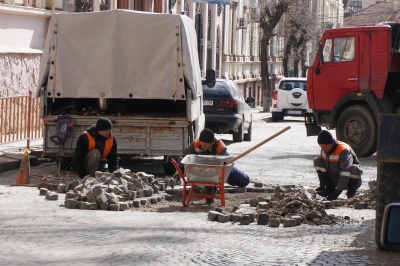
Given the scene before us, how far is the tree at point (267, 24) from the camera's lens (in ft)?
168

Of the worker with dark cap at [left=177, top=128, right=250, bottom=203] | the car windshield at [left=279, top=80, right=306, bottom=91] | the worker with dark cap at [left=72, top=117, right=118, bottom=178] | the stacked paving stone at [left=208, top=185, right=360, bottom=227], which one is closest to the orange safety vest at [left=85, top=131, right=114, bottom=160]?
the worker with dark cap at [left=72, top=117, right=118, bottom=178]

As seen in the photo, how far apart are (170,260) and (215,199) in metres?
5.05

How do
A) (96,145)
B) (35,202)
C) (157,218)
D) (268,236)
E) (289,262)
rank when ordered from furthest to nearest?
(96,145) < (35,202) < (157,218) < (268,236) < (289,262)

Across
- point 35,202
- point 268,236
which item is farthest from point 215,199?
point 268,236

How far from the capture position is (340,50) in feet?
75.6

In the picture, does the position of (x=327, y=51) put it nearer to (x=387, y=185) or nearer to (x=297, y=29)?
(x=387, y=185)

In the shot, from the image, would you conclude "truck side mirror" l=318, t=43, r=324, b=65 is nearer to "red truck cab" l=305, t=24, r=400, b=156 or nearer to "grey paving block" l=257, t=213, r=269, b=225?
"red truck cab" l=305, t=24, r=400, b=156

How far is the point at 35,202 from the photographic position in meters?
13.4

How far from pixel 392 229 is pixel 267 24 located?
157ft

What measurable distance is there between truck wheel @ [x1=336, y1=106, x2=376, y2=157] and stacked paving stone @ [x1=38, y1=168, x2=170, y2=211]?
864 cm

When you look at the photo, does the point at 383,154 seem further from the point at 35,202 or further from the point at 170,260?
the point at 35,202

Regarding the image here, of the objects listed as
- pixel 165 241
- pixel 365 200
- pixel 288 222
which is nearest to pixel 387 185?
pixel 165 241

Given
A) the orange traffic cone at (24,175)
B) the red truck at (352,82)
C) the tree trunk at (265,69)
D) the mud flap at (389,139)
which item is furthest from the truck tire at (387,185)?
the tree trunk at (265,69)

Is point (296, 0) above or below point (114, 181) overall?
above
